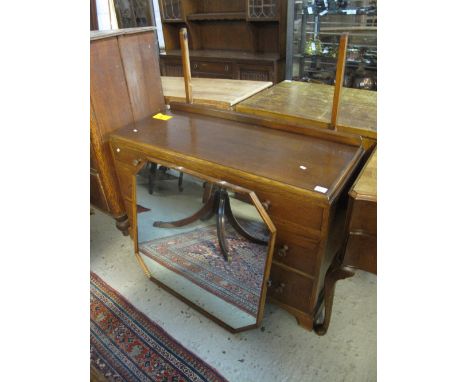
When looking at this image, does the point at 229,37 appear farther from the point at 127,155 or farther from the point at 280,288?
the point at 280,288

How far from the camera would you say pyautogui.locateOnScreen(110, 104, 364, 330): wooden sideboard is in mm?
958

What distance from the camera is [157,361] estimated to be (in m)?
1.20

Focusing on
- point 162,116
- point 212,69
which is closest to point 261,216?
point 162,116

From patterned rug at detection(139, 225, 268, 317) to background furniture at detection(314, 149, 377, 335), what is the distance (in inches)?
10.2

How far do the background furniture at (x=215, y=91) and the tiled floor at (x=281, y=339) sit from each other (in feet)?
3.08

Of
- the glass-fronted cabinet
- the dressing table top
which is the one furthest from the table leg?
the glass-fronted cabinet

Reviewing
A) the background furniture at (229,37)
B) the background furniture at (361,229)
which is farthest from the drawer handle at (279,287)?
the background furniture at (229,37)

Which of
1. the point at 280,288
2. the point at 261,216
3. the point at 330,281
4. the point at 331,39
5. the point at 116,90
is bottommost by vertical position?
the point at 280,288

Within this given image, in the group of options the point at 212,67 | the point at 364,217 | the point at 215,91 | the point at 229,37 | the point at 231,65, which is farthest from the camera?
the point at 229,37

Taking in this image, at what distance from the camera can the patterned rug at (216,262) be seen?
3.75 ft

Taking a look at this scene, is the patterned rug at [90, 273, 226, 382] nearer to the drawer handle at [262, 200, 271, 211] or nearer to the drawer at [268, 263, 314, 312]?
the drawer at [268, 263, 314, 312]

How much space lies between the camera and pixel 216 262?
1.27 meters

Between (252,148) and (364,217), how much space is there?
488mm
